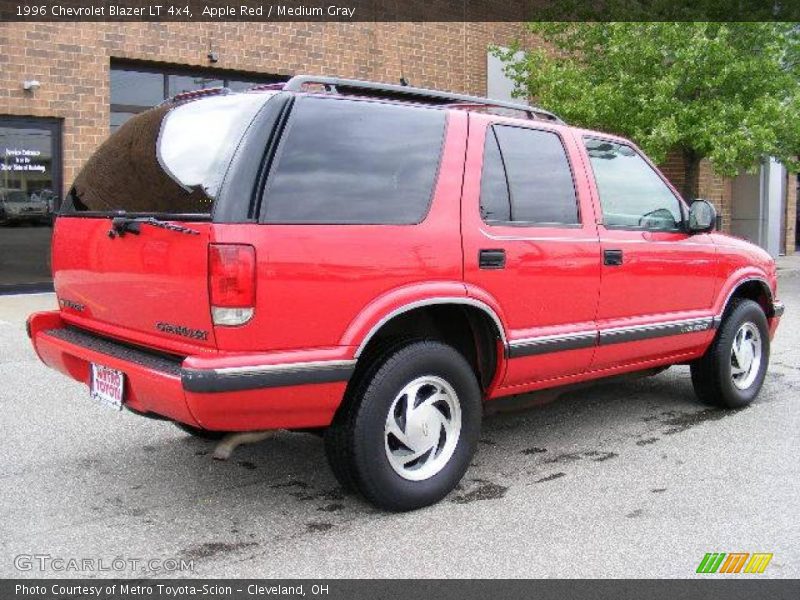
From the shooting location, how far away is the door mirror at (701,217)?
5.42 meters

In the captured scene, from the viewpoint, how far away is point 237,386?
11.1 ft

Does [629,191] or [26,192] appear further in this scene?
[26,192]

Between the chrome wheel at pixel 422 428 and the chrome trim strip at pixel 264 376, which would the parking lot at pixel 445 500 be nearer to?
the chrome wheel at pixel 422 428

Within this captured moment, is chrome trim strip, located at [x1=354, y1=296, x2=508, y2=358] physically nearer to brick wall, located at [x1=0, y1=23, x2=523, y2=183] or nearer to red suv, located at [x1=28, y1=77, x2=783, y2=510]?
red suv, located at [x1=28, y1=77, x2=783, y2=510]

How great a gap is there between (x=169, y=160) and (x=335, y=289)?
3.27 feet

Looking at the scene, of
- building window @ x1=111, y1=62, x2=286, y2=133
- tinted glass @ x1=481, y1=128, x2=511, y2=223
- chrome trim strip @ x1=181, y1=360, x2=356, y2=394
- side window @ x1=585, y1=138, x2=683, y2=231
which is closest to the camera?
chrome trim strip @ x1=181, y1=360, x2=356, y2=394

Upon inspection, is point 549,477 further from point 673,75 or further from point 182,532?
point 673,75

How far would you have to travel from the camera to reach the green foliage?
1209 cm

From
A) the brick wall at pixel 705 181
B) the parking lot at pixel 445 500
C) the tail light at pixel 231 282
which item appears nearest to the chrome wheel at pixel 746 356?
the parking lot at pixel 445 500

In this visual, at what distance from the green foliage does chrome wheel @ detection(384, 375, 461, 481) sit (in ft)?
29.1

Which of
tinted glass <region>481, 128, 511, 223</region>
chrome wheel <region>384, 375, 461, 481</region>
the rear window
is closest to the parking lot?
chrome wheel <region>384, 375, 461, 481</region>

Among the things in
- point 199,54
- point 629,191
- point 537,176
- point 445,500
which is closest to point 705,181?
point 199,54

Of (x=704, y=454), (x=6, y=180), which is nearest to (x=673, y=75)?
(x=704, y=454)
